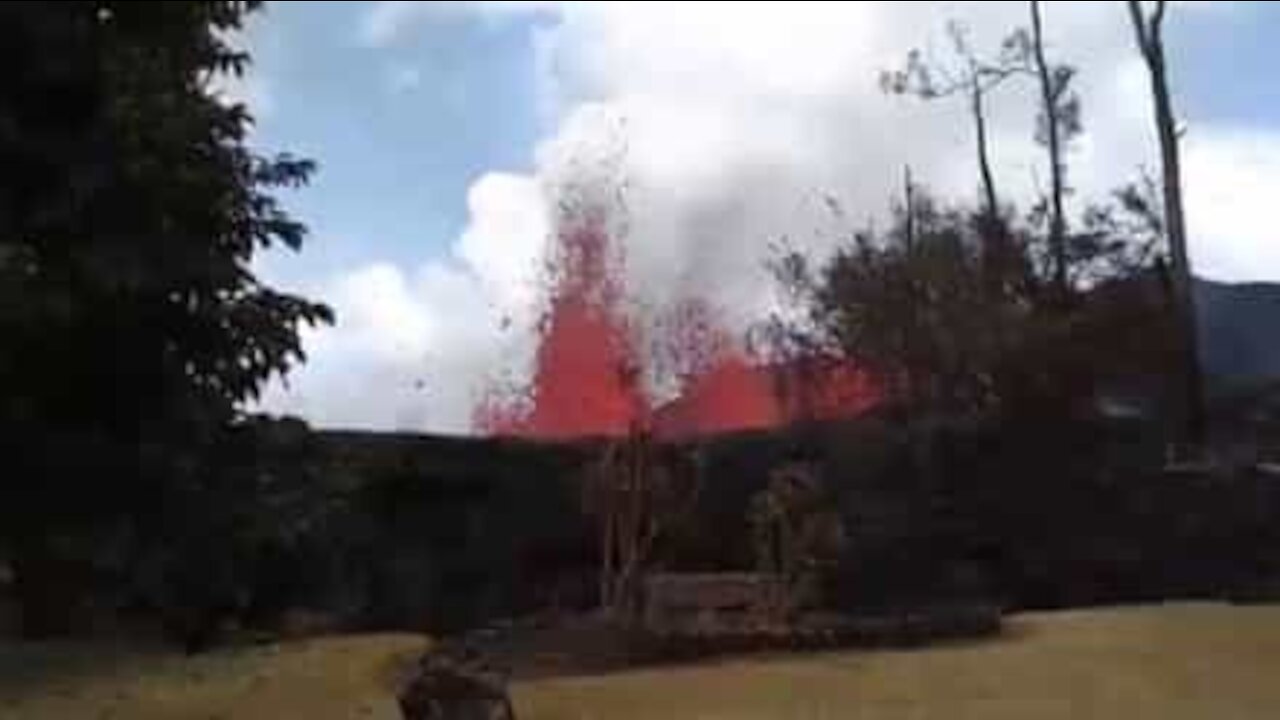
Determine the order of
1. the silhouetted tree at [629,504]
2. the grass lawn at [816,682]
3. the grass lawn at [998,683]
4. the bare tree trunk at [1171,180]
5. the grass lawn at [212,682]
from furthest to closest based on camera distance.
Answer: the bare tree trunk at [1171,180]
the silhouetted tree at [629,504]
the grass lawn at [212,682]
the grass lawn at [816,682]
the grass lawn at [998,683]

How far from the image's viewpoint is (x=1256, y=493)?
2169 cm

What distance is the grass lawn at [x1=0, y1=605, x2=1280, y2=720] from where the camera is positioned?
12.8m

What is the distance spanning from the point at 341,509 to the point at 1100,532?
989 centimetres

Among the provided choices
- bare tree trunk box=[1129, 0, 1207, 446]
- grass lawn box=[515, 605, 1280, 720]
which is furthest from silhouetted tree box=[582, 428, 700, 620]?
bare tree trunk box=[1129, 0, 1207, 446]

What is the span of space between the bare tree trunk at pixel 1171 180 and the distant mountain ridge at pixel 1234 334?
1.16 m

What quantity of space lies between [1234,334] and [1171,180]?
101 inches

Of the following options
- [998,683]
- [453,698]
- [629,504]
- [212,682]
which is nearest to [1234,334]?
[629,504]

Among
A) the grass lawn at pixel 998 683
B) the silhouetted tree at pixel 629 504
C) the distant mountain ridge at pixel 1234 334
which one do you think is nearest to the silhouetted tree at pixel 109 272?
the grass lawn at pixel 998 683

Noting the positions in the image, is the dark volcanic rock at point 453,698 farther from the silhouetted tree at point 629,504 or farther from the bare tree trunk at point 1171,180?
the bare tree trunk at point 1171,180

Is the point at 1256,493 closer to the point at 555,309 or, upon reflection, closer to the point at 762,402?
the point at 762,402

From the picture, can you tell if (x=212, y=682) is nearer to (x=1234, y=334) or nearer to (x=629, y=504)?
(x=629, y=504)

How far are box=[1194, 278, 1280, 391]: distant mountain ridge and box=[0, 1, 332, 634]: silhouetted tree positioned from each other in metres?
17.8

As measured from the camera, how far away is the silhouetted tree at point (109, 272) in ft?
37.1

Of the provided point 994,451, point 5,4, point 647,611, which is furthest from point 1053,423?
point 5,4
